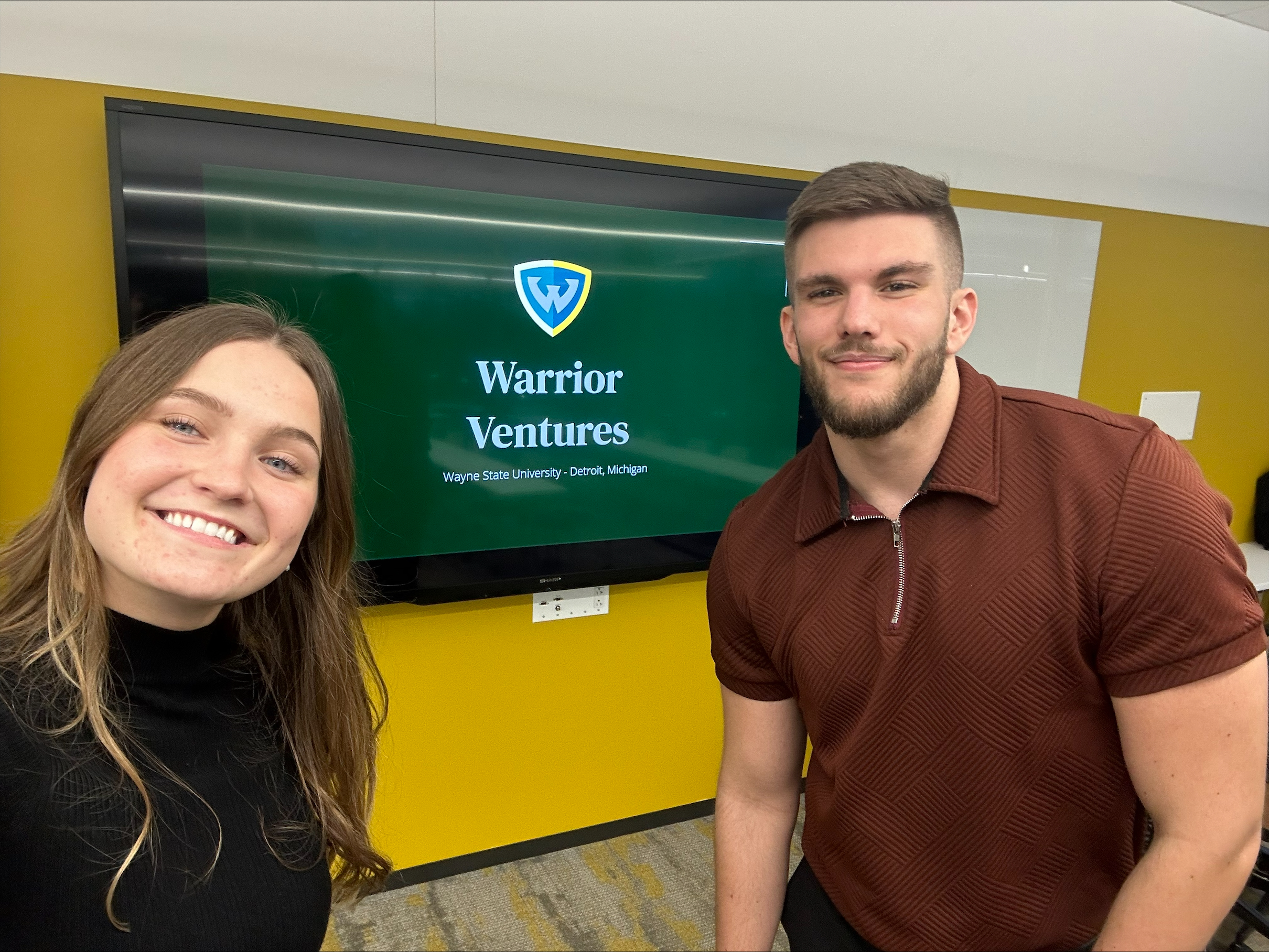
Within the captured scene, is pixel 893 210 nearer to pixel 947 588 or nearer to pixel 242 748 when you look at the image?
pixel 947 588

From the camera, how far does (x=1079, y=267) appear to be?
3172mm

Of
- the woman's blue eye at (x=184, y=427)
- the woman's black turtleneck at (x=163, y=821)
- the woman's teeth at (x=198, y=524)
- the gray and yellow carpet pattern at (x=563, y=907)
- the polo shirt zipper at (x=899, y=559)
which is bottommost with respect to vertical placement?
the gray and yellow carpet pattern at (x=563, y=907)

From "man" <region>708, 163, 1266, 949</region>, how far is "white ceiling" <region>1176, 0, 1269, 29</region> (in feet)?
9.47

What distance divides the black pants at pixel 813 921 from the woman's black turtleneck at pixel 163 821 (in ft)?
2.78

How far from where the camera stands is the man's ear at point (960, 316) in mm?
1287

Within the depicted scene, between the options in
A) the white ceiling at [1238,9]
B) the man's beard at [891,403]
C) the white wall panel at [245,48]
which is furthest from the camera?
the white ceiling at [1238,9]

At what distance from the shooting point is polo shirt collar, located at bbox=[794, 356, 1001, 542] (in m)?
1.22

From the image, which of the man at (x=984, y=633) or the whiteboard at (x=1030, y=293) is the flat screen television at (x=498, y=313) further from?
the man at (x=984, y=633)

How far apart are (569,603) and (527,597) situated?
0.15 metres

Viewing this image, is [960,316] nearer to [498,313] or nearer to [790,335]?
[790,335]

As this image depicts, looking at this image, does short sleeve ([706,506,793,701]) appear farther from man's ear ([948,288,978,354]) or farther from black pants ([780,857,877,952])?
man's ear ([948,288,978,354])

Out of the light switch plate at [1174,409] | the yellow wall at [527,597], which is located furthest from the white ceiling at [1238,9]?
the light switch plate at [1174,409]

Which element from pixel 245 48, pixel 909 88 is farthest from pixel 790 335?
pixel 909 88

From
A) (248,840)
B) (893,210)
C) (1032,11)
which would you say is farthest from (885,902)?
(1032,11)
